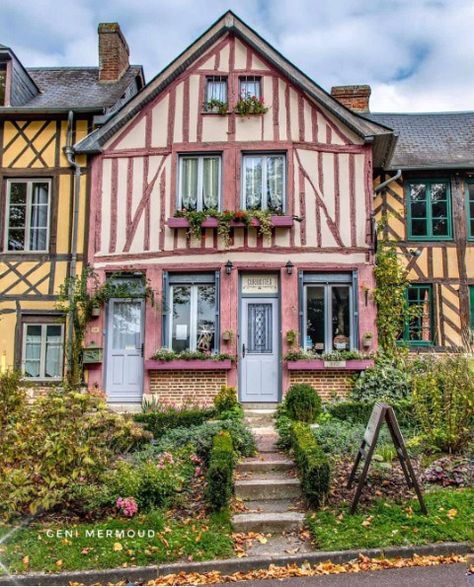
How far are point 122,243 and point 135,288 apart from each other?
3.24 feet

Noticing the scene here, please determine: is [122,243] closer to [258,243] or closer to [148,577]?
[258,243]

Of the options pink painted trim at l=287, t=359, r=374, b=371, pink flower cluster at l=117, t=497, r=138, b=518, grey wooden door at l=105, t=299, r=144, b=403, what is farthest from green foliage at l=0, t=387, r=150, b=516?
pink painted trim at l=287, t=359, r=374, b=371

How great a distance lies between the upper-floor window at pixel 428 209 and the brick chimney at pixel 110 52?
26.6 ft

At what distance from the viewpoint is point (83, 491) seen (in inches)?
213

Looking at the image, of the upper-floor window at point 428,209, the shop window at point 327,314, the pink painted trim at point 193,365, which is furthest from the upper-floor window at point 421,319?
the pink painted trim at point 193,365

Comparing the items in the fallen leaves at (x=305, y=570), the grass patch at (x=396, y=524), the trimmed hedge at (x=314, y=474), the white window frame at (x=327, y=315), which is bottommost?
the fallen leaves at (x=305, y=570)

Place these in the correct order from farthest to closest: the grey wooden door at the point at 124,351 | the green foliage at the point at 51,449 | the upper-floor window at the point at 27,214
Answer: the upper-floor window at the point at 27,214 → the grey wooden door at the point at 124,351 → the green foliage at the point at 51,449

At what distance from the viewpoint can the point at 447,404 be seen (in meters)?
6.92

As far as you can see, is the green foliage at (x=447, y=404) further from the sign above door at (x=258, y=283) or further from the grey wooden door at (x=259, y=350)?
the sign above door at (x=258, y=283)

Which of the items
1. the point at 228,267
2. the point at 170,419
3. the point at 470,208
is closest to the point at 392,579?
the point at 170,419

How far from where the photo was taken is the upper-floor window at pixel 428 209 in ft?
42.9

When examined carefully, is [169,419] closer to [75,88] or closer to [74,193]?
[74,193]

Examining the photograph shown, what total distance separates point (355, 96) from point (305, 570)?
13.3 metres

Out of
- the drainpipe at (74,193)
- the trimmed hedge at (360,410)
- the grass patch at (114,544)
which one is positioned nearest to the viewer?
the grass patch at (114,544)
